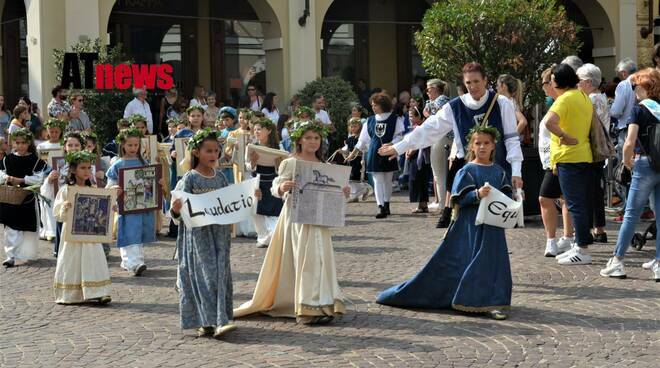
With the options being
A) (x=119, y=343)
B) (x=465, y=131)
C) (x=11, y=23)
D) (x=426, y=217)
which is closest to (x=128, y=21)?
(x=11, y=23)

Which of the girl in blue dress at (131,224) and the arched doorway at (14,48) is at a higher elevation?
the arched doorway at (14,48)

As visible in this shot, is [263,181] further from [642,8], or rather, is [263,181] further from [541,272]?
[642,8]

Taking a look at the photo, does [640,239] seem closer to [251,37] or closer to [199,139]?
[199,139]

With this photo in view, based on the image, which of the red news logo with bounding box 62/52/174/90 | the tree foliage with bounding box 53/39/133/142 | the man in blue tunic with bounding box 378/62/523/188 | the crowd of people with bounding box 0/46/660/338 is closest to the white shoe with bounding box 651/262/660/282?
the crowd of people with bounding box 0/46/660/338

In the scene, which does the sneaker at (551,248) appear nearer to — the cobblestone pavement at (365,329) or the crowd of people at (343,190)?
the crowd of people at (343,190)

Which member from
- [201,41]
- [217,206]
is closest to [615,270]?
[217,206]

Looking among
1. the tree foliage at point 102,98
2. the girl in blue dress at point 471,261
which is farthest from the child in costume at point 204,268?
the tree foliage at point 102,98

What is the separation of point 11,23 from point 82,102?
6.83 meters

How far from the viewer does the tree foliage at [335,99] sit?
22.7 m

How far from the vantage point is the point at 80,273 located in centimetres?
931

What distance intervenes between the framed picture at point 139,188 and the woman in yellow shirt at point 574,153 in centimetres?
382

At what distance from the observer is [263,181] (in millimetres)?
12672

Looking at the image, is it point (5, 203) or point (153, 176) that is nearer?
point (153, 176)

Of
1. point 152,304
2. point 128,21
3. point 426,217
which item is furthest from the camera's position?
point 128,21
